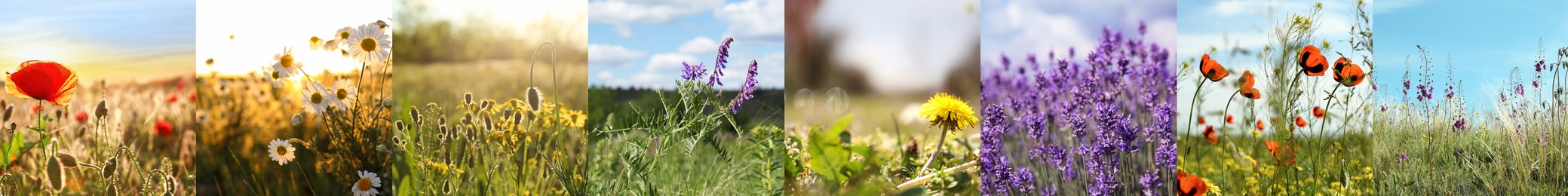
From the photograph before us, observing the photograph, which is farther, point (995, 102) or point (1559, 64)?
point (1559, 64)

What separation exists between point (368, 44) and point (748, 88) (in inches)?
40.2

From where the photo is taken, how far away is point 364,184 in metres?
2.70

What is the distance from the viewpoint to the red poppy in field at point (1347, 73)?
2752 millimetres

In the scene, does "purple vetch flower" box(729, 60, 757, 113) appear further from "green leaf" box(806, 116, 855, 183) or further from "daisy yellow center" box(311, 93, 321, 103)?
"daisy yellow center" box(311, 93, 321, 103)

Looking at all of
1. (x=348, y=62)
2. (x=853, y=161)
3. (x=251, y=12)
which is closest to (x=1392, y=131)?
(x=853, y=161)

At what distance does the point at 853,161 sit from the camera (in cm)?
269

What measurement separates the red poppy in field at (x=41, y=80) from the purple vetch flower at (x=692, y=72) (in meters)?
1.64

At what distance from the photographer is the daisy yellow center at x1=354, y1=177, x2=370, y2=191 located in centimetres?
270

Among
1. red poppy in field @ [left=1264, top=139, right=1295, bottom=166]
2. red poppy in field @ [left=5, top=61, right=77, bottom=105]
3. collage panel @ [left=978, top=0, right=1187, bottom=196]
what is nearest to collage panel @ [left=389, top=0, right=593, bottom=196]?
red poppy in field @ [left=5, top=61, right=77, bottom=105]

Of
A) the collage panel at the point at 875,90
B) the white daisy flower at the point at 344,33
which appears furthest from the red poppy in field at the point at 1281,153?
the white daisy flower at the point at 344,33

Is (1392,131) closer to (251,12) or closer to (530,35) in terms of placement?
(530,35)

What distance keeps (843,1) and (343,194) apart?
4.83 ft

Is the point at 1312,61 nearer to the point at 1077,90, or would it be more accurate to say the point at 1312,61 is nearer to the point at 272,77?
the point at 1077,90

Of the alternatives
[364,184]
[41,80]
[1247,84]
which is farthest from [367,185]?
[1247,84]
